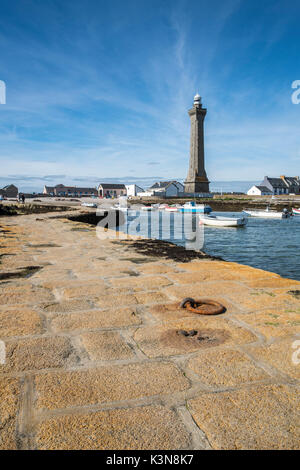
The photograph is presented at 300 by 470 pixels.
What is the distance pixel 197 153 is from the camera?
71.8m

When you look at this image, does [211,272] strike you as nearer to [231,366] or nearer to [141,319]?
[141,319]

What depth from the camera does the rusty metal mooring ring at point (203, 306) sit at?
3.41 metres

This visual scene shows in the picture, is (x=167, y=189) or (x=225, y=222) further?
(x=167, y=189)

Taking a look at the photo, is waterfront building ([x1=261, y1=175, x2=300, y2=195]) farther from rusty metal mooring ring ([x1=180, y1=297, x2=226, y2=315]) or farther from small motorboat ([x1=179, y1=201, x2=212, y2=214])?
rusty metal mooring ring ([x1=180, y1=297, x2=226, y2=315])

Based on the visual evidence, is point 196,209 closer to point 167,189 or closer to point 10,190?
point 167,189

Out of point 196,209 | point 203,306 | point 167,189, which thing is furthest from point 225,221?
point 167,189

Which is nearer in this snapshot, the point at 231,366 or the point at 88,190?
the point at 231,366

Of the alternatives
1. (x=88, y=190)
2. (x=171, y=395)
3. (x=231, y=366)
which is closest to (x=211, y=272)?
(x=231, y=366)

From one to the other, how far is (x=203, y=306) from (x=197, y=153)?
71852 mm

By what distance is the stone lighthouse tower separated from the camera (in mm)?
71812

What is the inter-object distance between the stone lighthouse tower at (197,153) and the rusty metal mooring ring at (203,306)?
71058 mm

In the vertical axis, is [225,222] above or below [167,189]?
below
